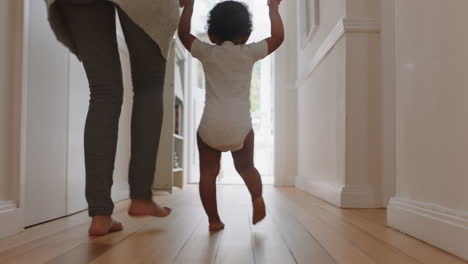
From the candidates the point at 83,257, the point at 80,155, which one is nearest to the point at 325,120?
the point at 80,155

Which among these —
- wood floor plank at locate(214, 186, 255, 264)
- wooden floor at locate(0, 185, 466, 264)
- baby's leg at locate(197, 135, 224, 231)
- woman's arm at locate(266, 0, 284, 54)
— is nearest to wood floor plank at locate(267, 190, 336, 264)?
wooden floor at locate(0, 185, 466, 264)

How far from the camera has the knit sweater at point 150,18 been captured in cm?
128

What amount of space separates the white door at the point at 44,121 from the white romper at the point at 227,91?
544 millimetres

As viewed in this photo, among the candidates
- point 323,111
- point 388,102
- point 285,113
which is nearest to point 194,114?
point 285,113

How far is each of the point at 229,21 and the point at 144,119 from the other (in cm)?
42

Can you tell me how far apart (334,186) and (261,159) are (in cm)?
423

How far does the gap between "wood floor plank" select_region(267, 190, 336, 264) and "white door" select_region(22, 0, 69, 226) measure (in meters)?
0.80

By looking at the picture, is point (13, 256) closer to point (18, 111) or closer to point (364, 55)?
point (18, 111)

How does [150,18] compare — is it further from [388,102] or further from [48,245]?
[388,102]

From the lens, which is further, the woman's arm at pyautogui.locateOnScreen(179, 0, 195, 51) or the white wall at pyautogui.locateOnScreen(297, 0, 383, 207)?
the white wall at pyautogui.locateOnScreen(297, 0, 383, 207)

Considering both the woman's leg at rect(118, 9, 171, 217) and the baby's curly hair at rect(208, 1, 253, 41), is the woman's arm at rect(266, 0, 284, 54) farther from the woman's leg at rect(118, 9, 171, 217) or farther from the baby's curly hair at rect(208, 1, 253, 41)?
the woman's leg at rect(118, 9, 171, 217)

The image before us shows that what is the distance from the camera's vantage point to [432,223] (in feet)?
4.17

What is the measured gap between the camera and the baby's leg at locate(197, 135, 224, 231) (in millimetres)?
1520

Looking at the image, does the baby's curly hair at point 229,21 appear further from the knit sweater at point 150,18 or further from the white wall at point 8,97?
the white wall at point 8,97
